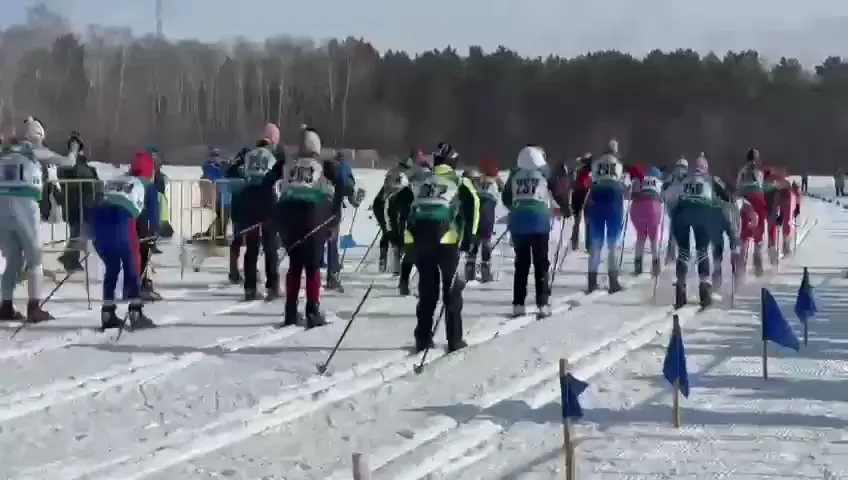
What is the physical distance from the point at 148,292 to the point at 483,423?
23.2ft

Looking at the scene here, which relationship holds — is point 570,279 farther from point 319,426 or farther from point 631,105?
point 631,105

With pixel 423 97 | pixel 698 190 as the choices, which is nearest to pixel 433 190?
pixel 698 190

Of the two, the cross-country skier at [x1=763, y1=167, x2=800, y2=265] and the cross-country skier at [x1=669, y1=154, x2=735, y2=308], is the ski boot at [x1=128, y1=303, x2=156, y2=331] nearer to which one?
the cross-country skier at [x1=669, y1=154, x2=735, y2=308]

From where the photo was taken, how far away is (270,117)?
82.5 meters

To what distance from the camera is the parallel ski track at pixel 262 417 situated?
6238mm

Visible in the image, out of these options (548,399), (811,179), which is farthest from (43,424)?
(811,179)

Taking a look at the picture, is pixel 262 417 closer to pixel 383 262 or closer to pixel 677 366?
pixel 677 366

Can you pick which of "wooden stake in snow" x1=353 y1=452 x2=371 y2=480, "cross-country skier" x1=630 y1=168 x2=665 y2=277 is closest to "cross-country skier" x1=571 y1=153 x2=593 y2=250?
"cross-country skier" x1=630 y1=168 x2=665 y2=277

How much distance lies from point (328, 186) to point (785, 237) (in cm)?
1281

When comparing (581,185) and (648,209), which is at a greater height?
(581,185)

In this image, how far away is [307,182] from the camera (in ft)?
35.3

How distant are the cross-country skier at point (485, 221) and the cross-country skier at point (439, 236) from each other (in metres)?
5.64

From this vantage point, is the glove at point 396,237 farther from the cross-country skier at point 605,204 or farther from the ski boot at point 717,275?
the ski boot at point 717,275

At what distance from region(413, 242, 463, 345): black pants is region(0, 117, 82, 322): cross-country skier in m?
3.72
